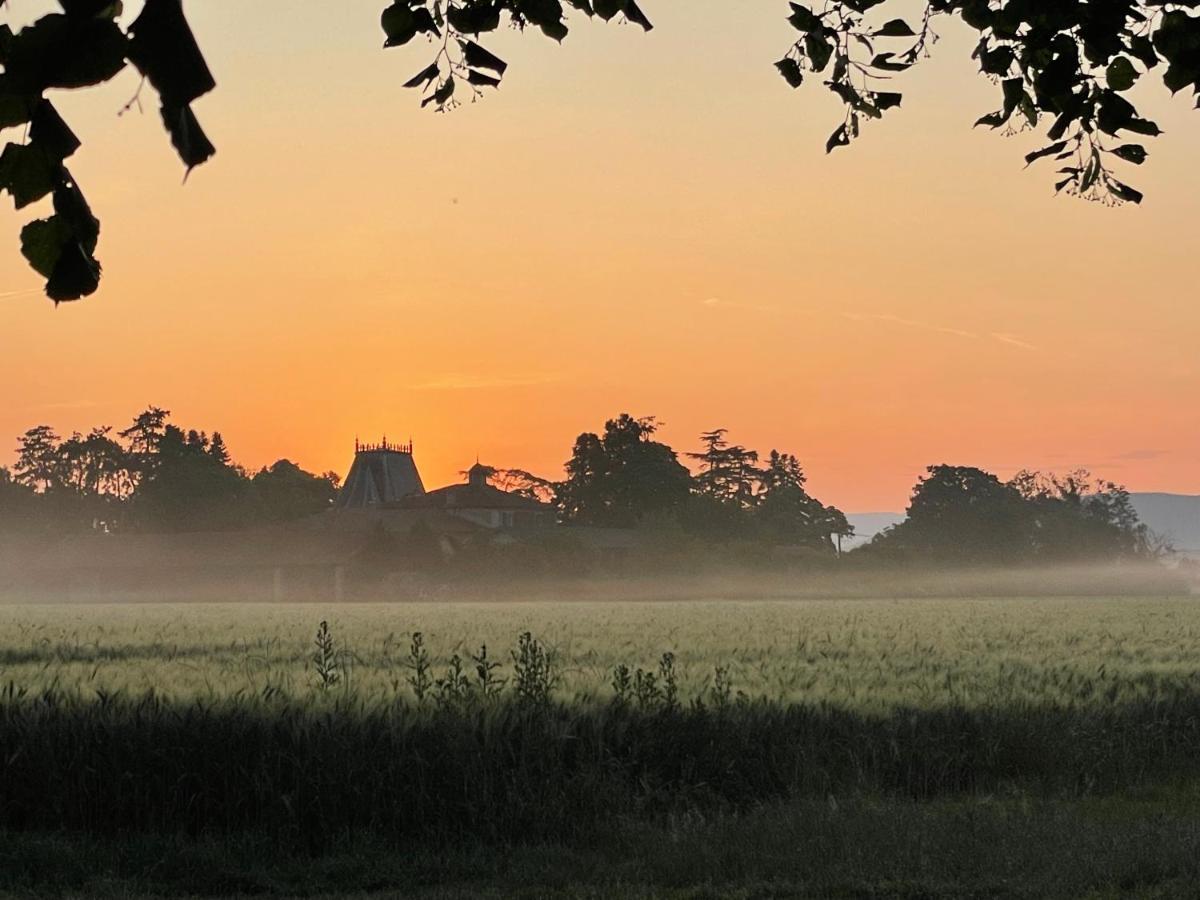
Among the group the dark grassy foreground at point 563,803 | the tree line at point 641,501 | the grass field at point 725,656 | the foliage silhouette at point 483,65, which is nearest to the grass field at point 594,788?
the dark grassy foreground at point 563,803

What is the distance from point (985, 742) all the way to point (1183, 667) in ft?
20.3

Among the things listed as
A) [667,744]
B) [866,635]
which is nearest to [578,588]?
[866,635]

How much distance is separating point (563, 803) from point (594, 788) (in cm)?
31

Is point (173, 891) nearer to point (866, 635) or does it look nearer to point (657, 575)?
point (866, 635)

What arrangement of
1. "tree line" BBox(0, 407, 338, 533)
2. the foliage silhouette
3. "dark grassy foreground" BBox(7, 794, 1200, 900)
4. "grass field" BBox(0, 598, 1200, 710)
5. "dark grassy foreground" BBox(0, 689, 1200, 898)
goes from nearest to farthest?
the foliage silhouette < "dark grassy foreground" BBox(7, 794, 1200, 900) < "dark grassy foreground" BBox(0, 689, 1200, 898) < "grass field" BBox(0, 598, 1200, 710) < "tree line" BBox(0, 407, 338, 533)

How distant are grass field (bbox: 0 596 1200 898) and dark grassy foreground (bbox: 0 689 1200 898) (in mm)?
20

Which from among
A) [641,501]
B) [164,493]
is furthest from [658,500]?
[164,493]

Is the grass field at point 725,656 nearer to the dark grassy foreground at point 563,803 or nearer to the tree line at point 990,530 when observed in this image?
the dark grassy foreground at point 563,803

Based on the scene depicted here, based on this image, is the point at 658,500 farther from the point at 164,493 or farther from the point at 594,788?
the point at 594,788

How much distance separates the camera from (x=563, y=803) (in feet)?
33.2

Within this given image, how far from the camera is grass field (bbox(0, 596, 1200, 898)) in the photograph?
8820 mm

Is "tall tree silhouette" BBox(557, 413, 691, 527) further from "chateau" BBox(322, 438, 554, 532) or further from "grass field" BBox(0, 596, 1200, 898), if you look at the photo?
"grass field" BBox(0, 596, 1200, 898)

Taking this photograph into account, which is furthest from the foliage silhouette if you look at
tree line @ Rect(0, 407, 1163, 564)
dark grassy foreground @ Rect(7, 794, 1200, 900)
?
tree line @ Rect(0, 407, 1163, 564)

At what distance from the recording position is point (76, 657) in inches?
910
